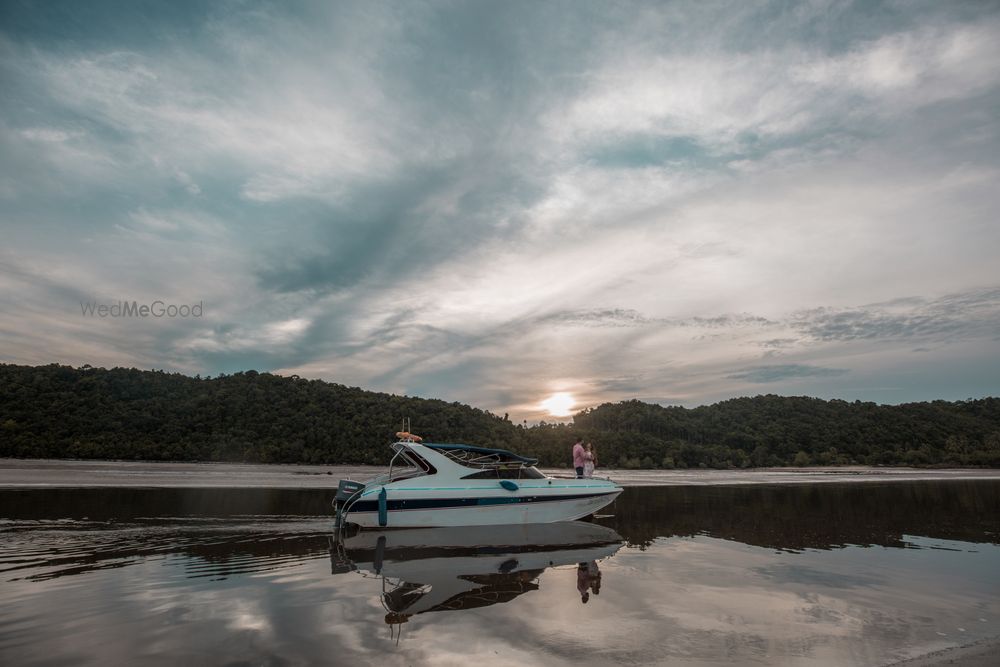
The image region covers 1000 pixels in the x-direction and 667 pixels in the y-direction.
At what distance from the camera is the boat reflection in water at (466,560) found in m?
9.11

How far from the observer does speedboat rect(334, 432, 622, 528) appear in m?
15.6

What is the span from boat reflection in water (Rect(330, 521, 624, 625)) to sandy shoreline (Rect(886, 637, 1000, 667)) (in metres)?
4.75

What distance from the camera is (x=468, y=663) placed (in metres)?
6.25

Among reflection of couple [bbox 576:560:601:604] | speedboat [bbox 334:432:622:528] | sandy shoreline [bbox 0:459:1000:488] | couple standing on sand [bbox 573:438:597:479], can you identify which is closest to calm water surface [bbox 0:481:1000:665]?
reflection of couple [bbox 576:560:601:604]

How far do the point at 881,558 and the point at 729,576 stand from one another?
17.2 ft

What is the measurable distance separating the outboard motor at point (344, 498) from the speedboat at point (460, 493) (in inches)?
1.2

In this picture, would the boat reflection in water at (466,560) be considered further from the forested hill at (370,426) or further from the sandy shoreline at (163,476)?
the forested hill at (370,426)

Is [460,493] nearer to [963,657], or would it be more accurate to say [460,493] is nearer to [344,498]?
[344,498]

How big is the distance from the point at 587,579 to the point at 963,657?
5875 millimetres

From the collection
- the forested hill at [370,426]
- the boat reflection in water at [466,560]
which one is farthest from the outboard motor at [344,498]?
the forested hill at [370,426]

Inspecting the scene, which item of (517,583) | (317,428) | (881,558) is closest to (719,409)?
(317,428)

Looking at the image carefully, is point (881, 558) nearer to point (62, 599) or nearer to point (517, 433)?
point (62, 599)

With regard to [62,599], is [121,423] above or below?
above

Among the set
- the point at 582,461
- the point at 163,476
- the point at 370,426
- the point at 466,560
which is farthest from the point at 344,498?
the point at 370,426
